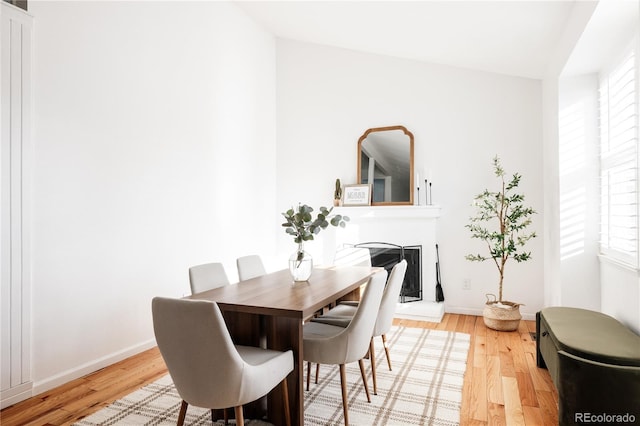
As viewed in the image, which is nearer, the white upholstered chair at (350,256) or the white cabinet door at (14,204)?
the white cabinet door at (14,204)

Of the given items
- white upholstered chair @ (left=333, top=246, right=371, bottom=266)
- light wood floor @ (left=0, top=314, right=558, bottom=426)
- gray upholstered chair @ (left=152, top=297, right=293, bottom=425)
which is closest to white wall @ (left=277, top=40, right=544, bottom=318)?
white upholstered chair @ (left=333, top=246, right=371, bottom=266)

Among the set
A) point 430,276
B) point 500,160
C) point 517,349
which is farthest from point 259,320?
point 500,160

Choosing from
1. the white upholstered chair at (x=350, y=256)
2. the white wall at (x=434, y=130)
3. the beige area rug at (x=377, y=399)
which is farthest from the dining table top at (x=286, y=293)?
the white wall at (x=434, y=130)

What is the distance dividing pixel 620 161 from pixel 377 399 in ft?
7.58

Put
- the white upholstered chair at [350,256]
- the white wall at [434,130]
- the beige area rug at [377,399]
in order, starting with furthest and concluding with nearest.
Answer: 1. the white upholstered chair at [350,256]
2. the white wall at [434,130]
3. the beige area rug at [377,399]

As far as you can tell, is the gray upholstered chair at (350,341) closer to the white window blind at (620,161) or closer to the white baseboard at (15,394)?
the white window blind at (620,161)

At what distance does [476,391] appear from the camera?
8.63ft

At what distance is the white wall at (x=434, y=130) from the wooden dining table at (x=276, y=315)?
252 cm

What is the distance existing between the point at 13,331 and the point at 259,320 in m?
1.56

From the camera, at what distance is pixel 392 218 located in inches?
190

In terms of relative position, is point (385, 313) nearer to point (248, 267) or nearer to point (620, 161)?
point (248, 267)

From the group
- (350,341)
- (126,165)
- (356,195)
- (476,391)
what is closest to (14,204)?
(126,165)

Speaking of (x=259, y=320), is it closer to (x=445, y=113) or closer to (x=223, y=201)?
(x=223, y=201)

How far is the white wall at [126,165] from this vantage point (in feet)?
8.95
